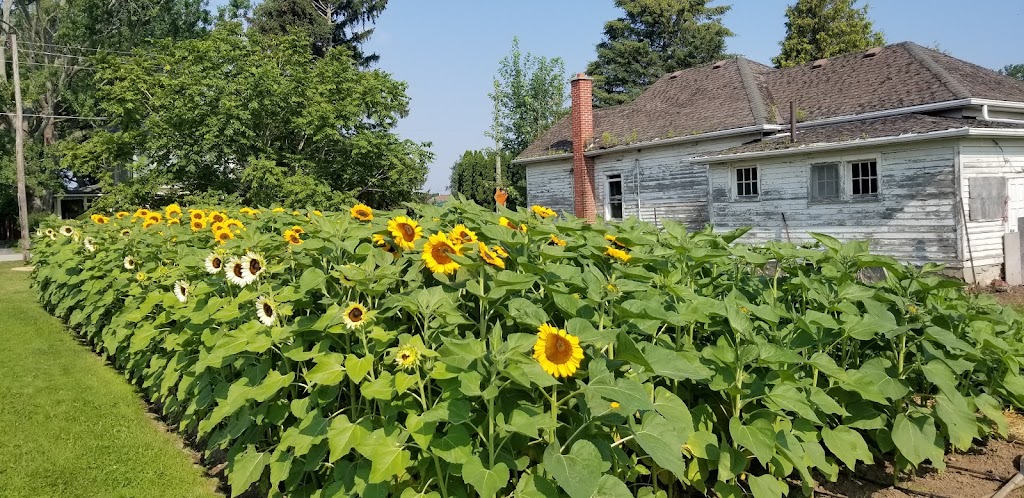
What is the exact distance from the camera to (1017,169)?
13.1 metres

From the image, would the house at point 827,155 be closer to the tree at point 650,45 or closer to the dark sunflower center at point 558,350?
the dark sunflower center at point 558,350

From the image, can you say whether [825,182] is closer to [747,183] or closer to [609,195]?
[747,183]

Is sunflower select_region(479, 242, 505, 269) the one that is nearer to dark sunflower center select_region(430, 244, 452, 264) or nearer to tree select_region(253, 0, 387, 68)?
dark sunflower center select_region(430, 244, 452, 264)

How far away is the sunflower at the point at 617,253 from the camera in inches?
106

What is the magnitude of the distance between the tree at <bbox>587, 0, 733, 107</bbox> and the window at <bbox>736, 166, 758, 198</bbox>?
23818mm

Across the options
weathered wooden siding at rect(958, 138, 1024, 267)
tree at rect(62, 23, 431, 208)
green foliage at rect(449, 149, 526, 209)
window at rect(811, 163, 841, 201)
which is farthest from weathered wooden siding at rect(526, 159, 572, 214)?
weathered wooden siding at rect(958, 138, 1024, 267)

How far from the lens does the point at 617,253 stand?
2.70 meters

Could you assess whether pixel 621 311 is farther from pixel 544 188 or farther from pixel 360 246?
pixel 544 188

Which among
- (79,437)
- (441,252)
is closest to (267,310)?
(441,252)

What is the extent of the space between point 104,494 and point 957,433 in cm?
359

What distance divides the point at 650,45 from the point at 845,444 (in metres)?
41.0

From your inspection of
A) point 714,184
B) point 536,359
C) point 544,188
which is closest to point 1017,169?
point 714,184

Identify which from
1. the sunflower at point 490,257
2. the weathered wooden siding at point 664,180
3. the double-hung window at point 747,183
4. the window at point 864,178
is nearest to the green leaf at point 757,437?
the sunflower at point 490,257

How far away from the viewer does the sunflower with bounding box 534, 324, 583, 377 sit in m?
1.95
